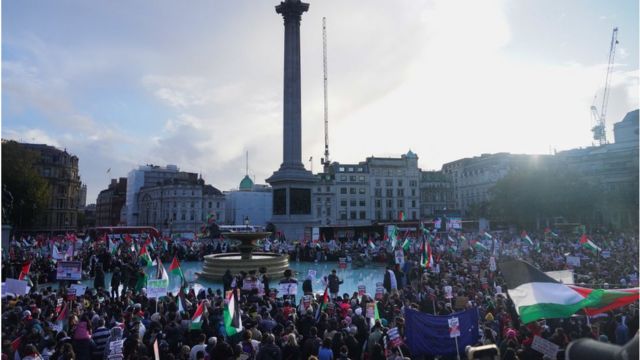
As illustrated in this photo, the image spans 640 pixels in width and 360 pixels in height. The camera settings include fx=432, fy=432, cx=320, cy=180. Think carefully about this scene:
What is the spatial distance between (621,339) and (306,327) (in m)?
7.61

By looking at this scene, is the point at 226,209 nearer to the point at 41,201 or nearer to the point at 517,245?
the point at 41,201

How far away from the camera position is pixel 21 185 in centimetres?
5947

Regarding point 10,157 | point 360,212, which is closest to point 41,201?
point 10,157

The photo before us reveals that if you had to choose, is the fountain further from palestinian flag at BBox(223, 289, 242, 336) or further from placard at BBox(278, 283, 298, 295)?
palestinian flag at BBox(223, 289, 242, 336)

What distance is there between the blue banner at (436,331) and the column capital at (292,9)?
4267 centimetres

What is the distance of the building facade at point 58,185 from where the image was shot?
278 feet

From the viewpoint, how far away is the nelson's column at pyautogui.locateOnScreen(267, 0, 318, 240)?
44344mm

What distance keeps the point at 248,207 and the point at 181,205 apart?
17811 mm

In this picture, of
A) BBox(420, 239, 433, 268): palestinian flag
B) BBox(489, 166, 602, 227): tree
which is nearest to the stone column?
BBox(420, 239, 433, 268): palestinian flag

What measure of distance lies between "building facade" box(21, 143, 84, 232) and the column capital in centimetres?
6368

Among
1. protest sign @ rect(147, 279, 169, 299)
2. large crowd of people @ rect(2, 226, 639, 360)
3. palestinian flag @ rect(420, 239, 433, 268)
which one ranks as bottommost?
large crowd of people @ rect(2, 226, 639, 360)

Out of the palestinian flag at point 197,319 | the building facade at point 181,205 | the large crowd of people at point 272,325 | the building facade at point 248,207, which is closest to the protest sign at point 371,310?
the large crowd of people at point 272,325

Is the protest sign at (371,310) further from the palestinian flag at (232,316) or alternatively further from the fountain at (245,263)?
the fountain at (245,263)

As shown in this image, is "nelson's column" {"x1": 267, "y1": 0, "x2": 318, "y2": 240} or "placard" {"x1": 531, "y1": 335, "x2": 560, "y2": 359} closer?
"placard" {"x1": 531, "y1": 335, "x2": 560, "y2": 359}
